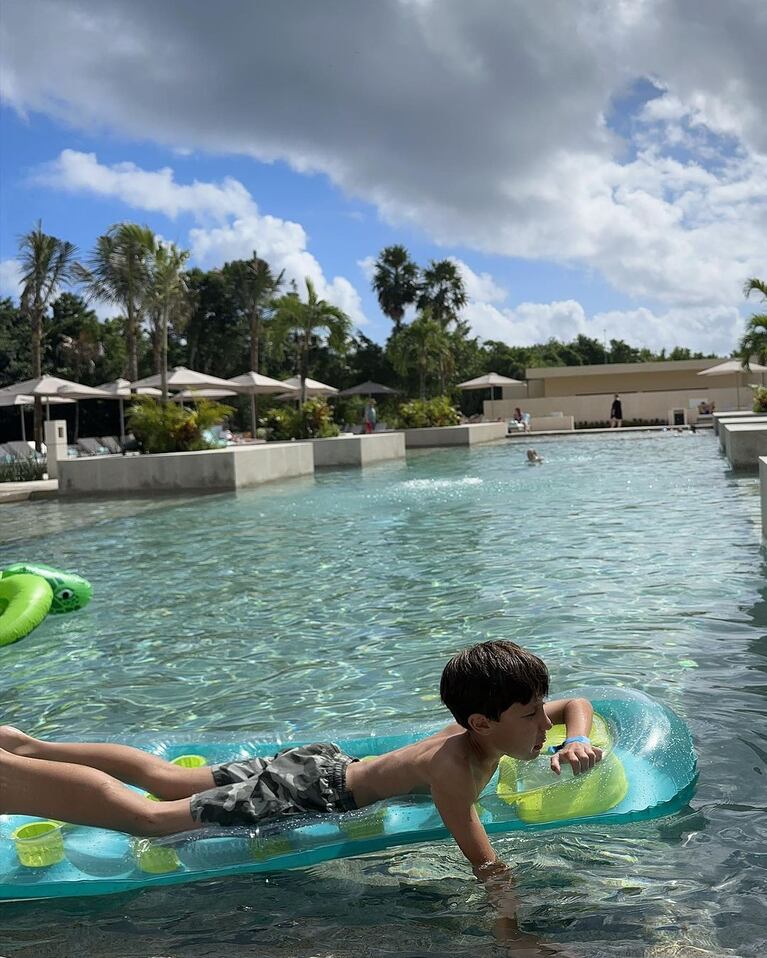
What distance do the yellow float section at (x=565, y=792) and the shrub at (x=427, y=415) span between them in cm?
2974

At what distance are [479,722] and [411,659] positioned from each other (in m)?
3.05

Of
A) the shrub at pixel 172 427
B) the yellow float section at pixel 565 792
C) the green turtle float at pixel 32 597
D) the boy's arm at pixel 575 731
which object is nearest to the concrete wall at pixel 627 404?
the shrub at pixel 172 427

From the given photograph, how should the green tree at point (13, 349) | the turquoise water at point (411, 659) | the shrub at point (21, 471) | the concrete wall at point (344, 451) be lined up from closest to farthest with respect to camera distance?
the turquoise water at point (411, 659) < the shrub at point (21, 471) < the concrete wall at point (344, 451) < the green tree at point (13, 349)

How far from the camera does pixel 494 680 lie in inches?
106

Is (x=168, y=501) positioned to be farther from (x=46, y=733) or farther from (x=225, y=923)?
(x=225, y=923)

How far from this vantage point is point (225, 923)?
2.91m

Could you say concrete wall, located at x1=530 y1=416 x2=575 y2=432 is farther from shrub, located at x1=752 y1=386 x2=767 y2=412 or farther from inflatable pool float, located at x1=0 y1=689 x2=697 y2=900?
inflatable pool float, located at x1=0 y1=689 x2=697 y2=900

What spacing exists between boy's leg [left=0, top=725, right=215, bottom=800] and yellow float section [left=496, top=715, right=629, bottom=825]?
966 millimetres

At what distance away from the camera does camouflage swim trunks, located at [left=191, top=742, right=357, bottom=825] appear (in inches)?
124

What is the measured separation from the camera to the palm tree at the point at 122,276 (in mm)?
33625

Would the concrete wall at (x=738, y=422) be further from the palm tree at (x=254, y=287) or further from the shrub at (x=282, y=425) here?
the palm tree at (x=254, y=287)

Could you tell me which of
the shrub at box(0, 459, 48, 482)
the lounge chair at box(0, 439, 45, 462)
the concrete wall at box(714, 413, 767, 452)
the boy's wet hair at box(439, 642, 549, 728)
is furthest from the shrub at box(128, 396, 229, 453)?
the boy's wet hair at box(439, 642, 549, 728)

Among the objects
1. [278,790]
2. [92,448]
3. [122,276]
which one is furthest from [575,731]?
[122,276]

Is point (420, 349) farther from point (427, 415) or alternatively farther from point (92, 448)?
point (92, 448)
